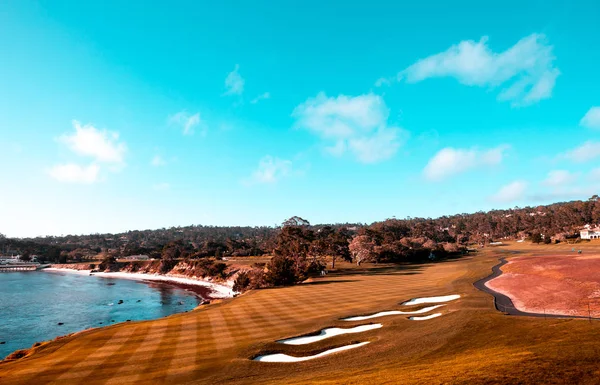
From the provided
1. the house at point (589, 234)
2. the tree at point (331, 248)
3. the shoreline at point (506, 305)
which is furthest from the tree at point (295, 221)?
the house at point (589, 234)

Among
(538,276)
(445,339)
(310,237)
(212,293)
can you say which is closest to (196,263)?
(212,293)

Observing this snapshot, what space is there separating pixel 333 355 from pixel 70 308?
69809 millimetres

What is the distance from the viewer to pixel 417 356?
63.5 ft

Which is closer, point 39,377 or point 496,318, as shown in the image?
point 39,377

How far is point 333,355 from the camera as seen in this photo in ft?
71.5

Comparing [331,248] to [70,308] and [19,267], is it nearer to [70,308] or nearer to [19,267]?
[70,308]

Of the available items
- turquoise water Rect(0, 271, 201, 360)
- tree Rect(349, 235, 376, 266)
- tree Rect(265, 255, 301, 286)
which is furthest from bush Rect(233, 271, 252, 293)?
tree Rect(349, 235, 376, 266)

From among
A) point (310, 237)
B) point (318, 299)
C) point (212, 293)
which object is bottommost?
point (212, 293)

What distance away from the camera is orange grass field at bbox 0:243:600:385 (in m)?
13.9

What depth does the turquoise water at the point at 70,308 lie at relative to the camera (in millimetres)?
50025

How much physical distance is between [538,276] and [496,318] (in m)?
28.4

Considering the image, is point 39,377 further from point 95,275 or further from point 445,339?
point 95,275

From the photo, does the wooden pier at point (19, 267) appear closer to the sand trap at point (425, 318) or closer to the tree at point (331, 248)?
the tree at point (331, 248)

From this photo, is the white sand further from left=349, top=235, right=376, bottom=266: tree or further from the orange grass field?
the orange grass field
